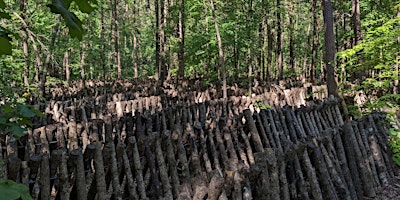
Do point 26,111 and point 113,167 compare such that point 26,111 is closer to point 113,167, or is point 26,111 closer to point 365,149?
point 113,167

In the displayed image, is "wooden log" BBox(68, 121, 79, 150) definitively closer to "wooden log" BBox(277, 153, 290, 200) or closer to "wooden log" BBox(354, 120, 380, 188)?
"wooden log" BBox(277, 153, 290, 200)

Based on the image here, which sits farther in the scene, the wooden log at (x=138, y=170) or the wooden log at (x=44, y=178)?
the wooden log at (x=138, y=170)

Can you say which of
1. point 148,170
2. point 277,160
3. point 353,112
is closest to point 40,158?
point 148,170

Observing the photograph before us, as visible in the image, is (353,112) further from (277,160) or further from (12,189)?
(12,189)

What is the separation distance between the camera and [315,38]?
1959cm

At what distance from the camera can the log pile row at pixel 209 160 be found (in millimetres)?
3572

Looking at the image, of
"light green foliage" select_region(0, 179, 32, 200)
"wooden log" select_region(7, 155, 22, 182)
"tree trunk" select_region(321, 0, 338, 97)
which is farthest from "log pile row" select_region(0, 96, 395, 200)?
"tree trunk" select_region(321, 0, 338, 97)

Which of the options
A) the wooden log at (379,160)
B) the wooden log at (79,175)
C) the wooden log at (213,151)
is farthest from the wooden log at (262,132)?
the wooden log at (79,175)

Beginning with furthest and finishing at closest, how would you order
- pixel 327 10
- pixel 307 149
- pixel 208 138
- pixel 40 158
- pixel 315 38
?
1. pixel 315 38
2. pixel 327 10
3. pixel 208 138
4. pixel 307 149
5. pixel 40 158

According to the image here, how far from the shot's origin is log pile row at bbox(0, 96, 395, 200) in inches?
141

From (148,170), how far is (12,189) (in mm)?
3772

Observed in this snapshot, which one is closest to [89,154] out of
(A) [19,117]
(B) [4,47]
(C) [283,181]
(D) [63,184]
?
(D) [63,184]

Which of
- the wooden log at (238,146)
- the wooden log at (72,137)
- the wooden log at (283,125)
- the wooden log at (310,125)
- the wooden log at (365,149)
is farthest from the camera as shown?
the wooden log at (310,125)

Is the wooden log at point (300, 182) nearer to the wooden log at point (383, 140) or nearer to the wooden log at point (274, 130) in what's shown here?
the wooden log at point (274, 130)
